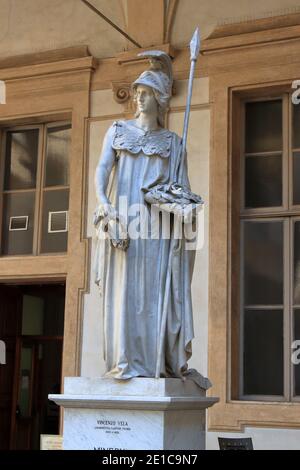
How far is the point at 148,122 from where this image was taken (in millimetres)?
5812

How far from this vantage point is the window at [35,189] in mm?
10164

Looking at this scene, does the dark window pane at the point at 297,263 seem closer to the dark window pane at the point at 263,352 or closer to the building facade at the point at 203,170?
the building facade at the point at 203,170

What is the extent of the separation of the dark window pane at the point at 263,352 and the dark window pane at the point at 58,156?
9.64 feet

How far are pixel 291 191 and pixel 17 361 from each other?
444cm

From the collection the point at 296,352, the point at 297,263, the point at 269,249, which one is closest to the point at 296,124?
the point at 269,249

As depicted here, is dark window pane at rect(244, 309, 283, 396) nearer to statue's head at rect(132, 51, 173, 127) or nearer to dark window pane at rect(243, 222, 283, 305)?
dark window pane at rect(243, 222, 283, 305)

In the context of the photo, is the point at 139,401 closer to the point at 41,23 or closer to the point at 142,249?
the point at 142,249

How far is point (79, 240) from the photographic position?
9578 millimetres

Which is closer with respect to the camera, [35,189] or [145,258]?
[145,258]

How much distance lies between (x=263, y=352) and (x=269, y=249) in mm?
1095

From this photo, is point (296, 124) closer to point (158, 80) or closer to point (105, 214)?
point (158, 80)

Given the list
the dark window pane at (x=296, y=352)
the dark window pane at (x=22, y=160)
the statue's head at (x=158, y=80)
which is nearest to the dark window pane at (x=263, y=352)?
the dark window pane at (x=296, y=352)

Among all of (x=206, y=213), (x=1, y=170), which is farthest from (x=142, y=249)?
(x=1, y=170)

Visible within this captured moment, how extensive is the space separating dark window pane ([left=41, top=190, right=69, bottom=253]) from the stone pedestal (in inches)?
192
